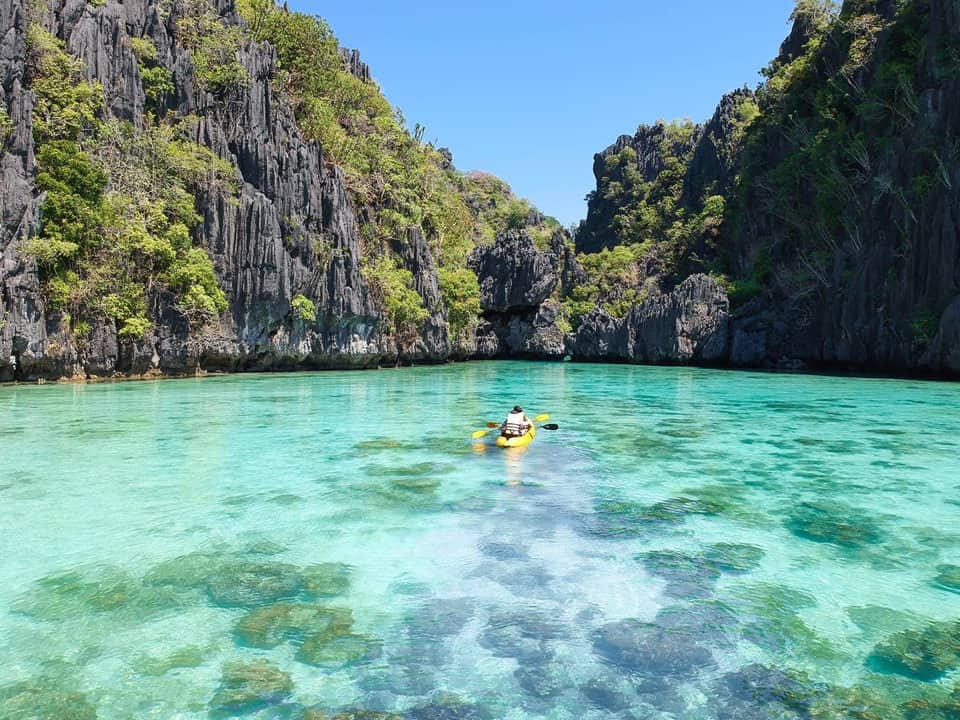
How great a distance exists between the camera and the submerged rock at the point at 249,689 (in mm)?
3891

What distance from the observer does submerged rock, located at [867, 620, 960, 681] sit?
4410 millimetres

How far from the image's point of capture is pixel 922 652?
4.68 m

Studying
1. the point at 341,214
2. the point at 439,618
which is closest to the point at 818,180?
the point at 341,214

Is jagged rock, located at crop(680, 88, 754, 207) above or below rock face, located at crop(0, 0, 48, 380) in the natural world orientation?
above

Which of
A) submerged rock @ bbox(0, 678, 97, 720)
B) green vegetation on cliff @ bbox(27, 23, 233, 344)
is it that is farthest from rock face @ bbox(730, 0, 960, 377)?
submerged rock @ bbox(0, 678, 97, 720)

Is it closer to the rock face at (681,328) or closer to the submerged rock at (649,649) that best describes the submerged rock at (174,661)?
the submerged rock at (649,649)

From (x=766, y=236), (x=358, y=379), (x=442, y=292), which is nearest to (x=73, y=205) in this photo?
(x=358, y=379)

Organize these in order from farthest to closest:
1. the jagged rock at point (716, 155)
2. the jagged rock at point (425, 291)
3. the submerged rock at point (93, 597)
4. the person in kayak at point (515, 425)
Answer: the jagged rock at point (716, 155), the jagged rock at point (425, 291), the person in kayak at point (515, 425), the submerged rock at point (93, 597)

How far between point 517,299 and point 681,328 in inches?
601

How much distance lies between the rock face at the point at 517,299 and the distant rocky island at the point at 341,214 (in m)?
0.30

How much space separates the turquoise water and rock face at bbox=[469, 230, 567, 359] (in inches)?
1672

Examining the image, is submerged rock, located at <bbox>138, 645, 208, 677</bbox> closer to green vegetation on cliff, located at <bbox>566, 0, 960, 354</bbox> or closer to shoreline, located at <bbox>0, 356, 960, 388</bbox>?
shoreline, located at <bbox>0, 356, 960, 388</bbox>

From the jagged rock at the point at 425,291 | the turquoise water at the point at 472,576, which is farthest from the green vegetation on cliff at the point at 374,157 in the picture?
the turquoise water at the point at 472,576

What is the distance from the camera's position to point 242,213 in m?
29.8
